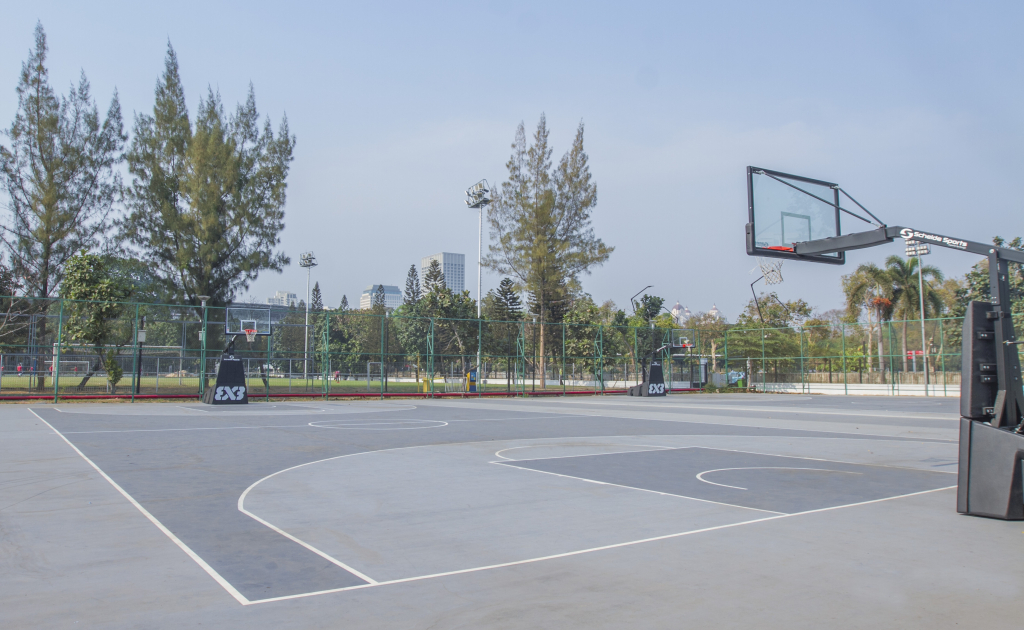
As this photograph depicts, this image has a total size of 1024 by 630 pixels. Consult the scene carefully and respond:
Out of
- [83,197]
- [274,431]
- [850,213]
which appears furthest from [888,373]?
[83,197]

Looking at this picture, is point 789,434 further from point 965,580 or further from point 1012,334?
point 965,580

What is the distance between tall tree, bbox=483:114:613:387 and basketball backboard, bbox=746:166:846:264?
3269 cm

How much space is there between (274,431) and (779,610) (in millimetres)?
12178

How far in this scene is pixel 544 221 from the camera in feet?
146

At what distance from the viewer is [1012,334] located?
624cm

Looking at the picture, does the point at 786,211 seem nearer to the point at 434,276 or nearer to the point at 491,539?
the point at 491,539

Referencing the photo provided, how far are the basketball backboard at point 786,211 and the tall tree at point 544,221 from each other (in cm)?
3269

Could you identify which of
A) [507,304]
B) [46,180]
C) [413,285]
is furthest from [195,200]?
[413,285]

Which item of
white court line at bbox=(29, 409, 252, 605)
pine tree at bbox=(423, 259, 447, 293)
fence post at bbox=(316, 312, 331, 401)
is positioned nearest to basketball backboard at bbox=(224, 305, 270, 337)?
fence post at bbox=(316, 312, 331, 401)

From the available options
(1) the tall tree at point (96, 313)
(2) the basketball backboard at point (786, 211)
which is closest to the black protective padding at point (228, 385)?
(1) the tall tree at point (96, 313)

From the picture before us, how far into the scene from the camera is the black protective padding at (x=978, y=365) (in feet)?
20.4

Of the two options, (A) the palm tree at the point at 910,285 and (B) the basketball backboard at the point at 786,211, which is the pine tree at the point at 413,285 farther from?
(B) the basketball backboard at the point at 786,211

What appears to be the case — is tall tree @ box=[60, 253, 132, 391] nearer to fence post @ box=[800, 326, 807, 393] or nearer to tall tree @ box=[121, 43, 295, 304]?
tall tree @ box=[121, 43, 295, 304]

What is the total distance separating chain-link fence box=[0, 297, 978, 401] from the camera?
26844 millimetres
